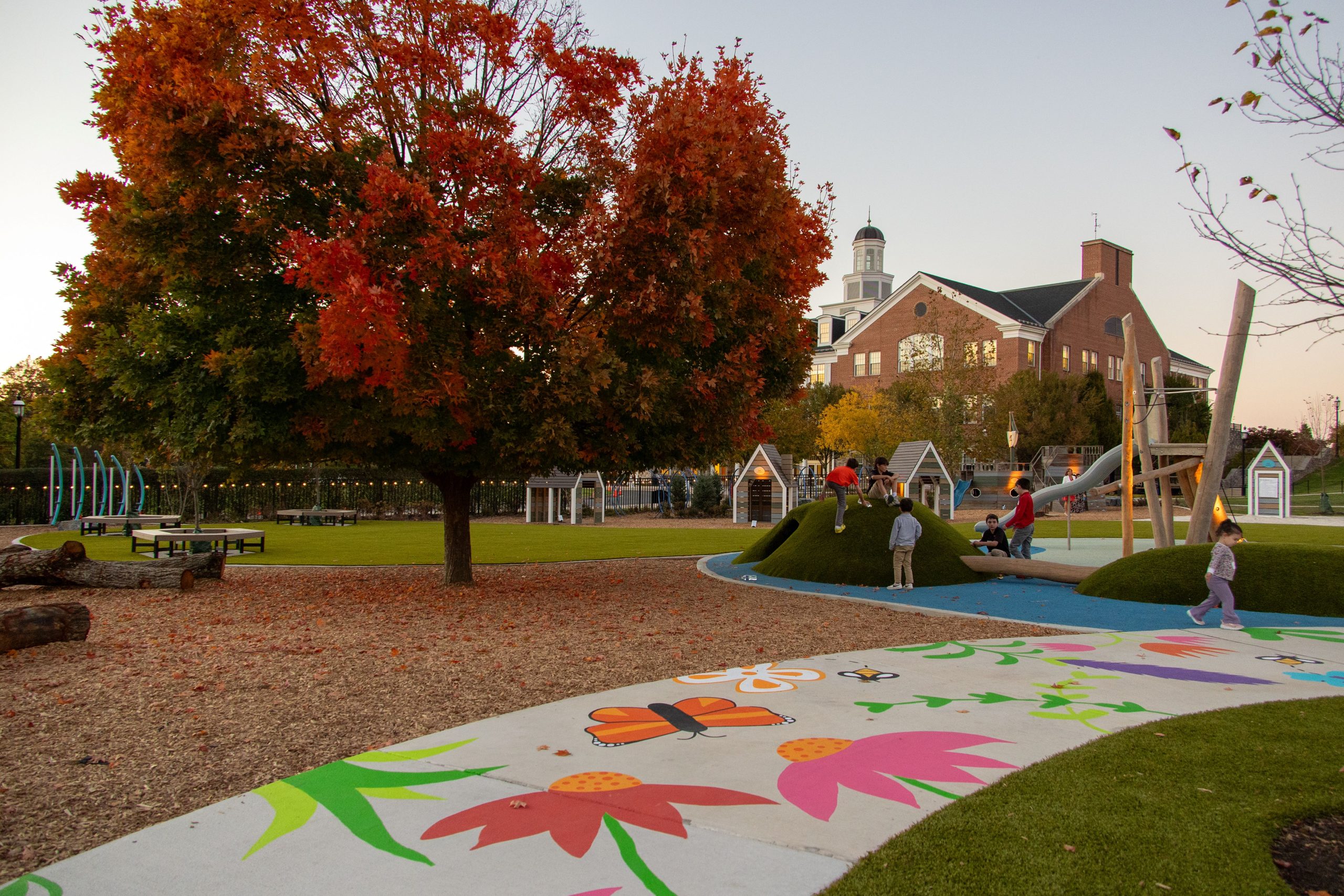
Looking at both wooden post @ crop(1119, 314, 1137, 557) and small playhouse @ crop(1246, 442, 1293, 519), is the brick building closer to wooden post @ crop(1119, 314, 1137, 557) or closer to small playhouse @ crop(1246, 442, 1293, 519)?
small playhouse @ crop(1246, 442, 1293, 519)

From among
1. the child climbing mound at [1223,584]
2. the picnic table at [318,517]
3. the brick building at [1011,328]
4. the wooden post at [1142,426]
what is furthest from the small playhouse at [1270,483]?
the picnic table at [318,517]

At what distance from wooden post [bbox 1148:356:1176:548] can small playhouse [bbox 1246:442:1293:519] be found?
23.4 meters

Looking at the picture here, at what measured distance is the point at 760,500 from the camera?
116ft

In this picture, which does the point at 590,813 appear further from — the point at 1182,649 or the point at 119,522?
the point at 119,522

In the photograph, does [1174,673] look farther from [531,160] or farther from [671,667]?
[531,160]

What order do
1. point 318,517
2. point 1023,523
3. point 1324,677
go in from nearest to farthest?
point 1324,677 < point 1023,523 < point 318,517

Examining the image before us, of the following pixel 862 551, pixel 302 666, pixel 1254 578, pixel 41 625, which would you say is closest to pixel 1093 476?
pixel 862 551

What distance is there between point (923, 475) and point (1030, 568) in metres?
21.3

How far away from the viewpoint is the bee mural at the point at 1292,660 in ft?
27.5

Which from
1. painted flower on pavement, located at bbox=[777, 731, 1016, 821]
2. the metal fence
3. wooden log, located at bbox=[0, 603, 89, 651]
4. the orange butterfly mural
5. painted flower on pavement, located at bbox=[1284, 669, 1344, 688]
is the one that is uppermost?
the metal fence

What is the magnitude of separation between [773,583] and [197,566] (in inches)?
395

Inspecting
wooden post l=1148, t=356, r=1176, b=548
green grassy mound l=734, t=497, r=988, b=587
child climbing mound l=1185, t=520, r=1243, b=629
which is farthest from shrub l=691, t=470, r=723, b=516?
child climbing mound l=1185, t=520, r=1243, b=629

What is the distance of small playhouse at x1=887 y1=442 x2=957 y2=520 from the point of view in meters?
34.1

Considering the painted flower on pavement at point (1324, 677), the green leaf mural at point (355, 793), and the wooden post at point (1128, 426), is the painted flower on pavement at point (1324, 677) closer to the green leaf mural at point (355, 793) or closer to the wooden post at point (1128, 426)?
the green leaf mural at point (355, 793)
